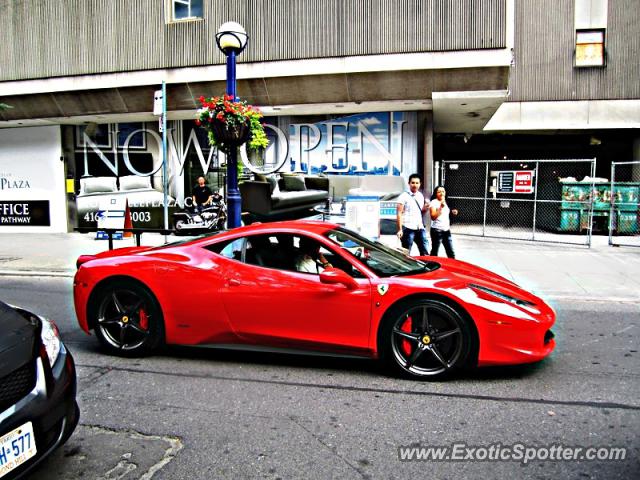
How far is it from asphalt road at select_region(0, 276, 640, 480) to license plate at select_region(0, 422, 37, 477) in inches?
22.0

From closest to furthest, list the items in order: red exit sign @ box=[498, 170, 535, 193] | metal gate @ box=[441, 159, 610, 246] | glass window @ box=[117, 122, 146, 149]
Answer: metal gate @ box=[441, 159, 610, 246]
glass window @ box=[117, 122, 146, 149]
red exit sign @ box=[498, 170, 535, 193]

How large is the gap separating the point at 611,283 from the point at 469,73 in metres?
6.32

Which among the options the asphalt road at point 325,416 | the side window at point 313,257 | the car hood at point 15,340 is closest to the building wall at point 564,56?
the asphalt road at point 325,416

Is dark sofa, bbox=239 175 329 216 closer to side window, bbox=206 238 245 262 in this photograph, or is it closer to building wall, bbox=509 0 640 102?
building wall, bbox=509 0 640 102

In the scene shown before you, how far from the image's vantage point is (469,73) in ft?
42.8

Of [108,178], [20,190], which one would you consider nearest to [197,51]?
[108,178]

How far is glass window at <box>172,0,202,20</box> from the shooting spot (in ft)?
48.8

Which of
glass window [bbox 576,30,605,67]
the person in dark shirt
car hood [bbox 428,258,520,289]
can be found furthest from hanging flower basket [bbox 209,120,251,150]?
glass window [bbox 576,30,605,67]

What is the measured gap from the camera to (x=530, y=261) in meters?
11.1

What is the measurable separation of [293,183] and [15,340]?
42.2 ft

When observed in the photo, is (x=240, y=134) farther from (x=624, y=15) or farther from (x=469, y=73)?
(x=624, y=15)

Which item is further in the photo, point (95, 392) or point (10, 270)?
point (10, 270)

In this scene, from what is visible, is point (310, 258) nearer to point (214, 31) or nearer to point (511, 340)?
point (511, 340)

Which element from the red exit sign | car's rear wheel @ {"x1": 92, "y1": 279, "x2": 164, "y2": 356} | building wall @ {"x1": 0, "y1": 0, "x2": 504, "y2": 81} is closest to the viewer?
car's rear wheel @ {"x1": 92, "y1": 279, "x2": 164, "y2": 356}
